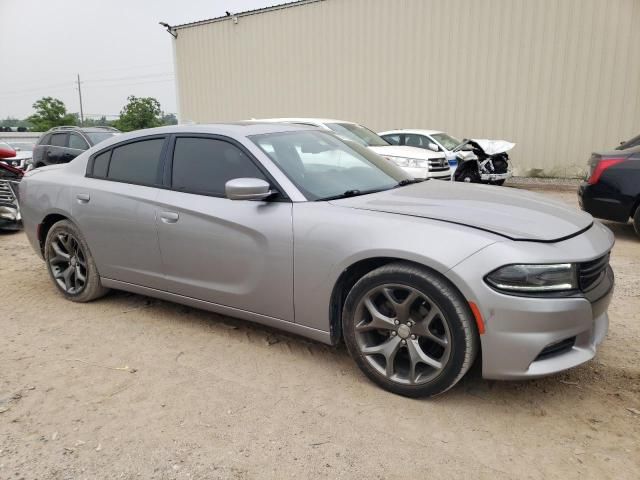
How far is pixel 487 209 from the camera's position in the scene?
291 centimetres

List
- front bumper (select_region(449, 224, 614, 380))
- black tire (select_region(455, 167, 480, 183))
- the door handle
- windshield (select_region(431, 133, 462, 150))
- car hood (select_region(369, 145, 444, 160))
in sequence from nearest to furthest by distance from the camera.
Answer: front bumper (select_region(449, 224, 614, 380)) → the door handle → car hood (select_region(369, 145, 444, 160)) → black tire (select_region(455, 167, 480, 183)) → windshield (select_region(431, 133, 462, 150))

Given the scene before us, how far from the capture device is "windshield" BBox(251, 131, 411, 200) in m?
3.33

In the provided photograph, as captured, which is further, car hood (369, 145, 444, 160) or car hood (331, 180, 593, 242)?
car hood (369, 145, 444, 160)

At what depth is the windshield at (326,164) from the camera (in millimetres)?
3326

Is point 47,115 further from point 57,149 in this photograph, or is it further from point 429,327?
point 429,327

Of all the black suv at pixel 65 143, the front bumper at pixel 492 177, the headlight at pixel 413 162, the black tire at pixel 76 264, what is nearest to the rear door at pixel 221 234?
the black tire at pixel 76 264

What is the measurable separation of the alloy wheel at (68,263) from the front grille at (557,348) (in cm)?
357

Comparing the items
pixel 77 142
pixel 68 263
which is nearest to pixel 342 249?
pixel 68 263

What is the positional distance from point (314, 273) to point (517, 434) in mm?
1340

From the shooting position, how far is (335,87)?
17.2m

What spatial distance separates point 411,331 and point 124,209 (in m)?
2.39

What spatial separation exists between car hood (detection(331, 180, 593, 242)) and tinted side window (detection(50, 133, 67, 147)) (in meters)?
11.4

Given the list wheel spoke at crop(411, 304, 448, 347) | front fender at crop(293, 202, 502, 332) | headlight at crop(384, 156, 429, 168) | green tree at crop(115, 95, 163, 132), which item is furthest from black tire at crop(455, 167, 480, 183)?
green tree at crop(115, 95, 163, 132)

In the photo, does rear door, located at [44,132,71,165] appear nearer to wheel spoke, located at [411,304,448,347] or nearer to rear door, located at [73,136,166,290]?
rear door, located at [73,136,166,290]
